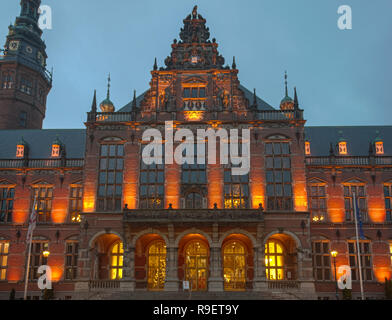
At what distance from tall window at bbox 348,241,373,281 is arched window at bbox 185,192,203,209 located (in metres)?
13.2

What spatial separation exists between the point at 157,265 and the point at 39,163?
14842 millimetres

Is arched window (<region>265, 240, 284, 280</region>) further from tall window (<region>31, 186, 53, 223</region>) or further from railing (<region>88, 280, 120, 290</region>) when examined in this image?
tall window (<region>31, 186, 53, 223</region>)

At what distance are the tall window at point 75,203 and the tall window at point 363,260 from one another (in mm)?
23529

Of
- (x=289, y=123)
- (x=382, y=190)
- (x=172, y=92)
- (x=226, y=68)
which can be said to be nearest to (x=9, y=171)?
(x=172, y=92)

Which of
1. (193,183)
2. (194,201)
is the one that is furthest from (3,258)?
(193,183)

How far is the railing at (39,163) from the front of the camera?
121 ft

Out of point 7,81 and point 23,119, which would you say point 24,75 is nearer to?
point 7,81

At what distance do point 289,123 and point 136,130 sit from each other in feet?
41.8

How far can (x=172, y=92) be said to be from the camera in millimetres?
34688

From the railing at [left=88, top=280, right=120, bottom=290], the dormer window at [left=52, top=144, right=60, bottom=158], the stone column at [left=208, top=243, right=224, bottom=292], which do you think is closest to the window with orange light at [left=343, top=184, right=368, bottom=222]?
the stone column at [left=208, top=243, right=224, bottom=292]

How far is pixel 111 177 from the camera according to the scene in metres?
33.1

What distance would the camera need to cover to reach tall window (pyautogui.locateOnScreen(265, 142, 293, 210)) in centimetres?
3192

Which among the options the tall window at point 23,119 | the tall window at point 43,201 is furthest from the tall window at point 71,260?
the tall window at point 23,119
